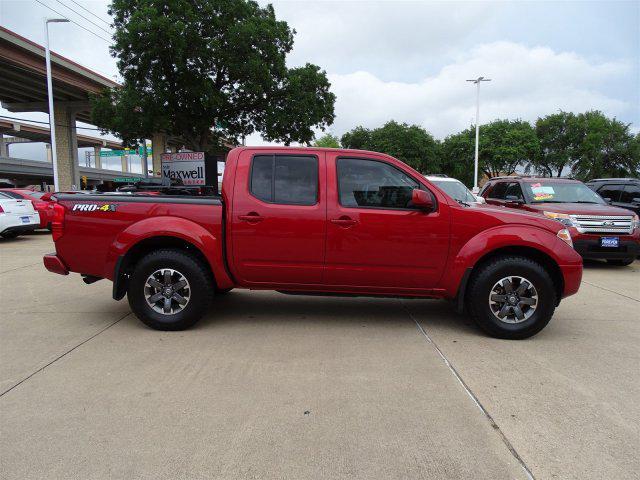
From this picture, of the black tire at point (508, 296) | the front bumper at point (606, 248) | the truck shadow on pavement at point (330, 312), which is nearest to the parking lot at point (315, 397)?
the truck shadow on pavement at point (330, 312)

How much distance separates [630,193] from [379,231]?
9.98 meters

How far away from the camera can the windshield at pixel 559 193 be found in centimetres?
954

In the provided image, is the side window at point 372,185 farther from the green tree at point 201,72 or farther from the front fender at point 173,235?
the green tree at point 201,72

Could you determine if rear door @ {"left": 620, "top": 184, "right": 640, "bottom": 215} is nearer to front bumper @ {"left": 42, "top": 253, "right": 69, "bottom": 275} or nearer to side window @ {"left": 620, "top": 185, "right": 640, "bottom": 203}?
side window @ {"left": 620, "top": 185, "right": 640, "bottom": 203}

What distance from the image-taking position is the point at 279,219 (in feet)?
14.9

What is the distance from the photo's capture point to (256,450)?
8.75 feet

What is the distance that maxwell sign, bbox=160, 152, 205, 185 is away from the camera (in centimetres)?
2216

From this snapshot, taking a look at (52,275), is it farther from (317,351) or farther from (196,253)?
(317,351)

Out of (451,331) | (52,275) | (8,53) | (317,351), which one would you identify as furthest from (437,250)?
(8,53)

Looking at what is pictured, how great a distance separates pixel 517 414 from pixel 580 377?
101cm

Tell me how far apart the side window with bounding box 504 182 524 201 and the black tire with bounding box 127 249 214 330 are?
7561 millimetres

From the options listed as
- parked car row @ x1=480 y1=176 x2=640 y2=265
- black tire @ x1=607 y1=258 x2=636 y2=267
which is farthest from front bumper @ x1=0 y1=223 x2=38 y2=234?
black tire @ x1=607 y1=258 x2=636 y2=267

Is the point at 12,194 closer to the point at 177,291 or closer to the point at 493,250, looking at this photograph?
the point at 177,291

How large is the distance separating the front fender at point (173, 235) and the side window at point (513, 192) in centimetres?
740
